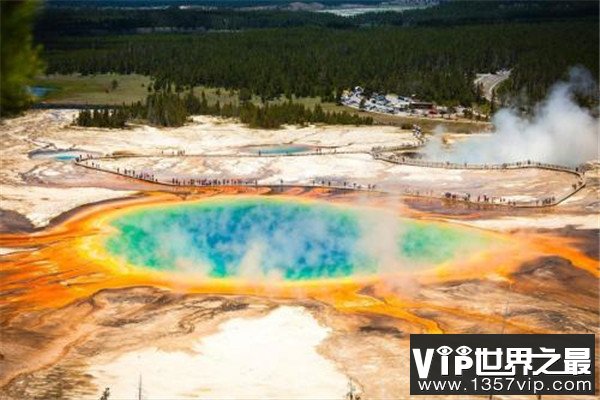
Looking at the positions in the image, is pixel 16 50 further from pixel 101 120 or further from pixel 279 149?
pixel 101 120

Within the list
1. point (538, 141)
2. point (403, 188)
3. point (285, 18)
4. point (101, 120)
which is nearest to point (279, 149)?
point (101, 120)

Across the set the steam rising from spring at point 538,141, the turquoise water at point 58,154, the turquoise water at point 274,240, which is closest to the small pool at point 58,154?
the turquoise water at point 58,154

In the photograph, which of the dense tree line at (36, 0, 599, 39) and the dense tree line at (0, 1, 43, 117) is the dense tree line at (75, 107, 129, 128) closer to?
the dense tree line at (0, 1, 43, 117)

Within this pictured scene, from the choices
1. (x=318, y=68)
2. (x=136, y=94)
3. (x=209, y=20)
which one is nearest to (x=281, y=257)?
(x=136, y=94)

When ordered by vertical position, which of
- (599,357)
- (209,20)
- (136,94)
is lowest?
(599,357)

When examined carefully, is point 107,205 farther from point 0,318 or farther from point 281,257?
point 0,318

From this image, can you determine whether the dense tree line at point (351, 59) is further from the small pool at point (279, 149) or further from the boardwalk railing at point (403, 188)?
the boardwalk railing at point (403, 188)
